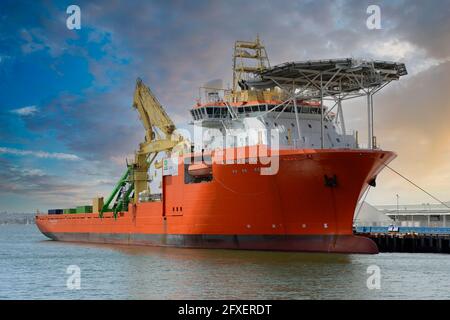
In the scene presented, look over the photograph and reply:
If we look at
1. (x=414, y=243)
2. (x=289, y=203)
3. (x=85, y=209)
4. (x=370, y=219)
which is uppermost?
(x=289, y=203)

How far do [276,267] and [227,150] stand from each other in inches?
358

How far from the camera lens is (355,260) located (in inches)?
1102

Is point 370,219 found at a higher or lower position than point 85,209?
lower

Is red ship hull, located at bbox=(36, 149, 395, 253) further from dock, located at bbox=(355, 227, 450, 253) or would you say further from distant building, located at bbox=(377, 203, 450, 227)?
distant building, located at bbox=(377, 203, 450, 227)

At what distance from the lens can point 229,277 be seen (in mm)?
22406

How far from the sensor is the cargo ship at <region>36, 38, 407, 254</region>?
2977 centimetres

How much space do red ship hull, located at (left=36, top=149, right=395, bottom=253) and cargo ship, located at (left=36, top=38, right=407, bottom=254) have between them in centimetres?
5

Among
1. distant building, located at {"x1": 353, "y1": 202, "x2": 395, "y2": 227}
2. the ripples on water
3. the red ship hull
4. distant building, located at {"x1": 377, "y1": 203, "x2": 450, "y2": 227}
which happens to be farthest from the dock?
distant building, located at {"x1": 377, "y1": 203, "x2": 450, "y2": 227}

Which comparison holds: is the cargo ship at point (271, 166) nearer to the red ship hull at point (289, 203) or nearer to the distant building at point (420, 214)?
the red ship hull at point (289, 203)

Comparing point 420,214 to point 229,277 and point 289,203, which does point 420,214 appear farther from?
point 229,277

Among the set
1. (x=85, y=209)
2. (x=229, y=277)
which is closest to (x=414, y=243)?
(x=229, y=277)

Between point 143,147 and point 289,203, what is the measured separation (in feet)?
64.1

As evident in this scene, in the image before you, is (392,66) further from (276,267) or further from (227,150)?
(276,267)
